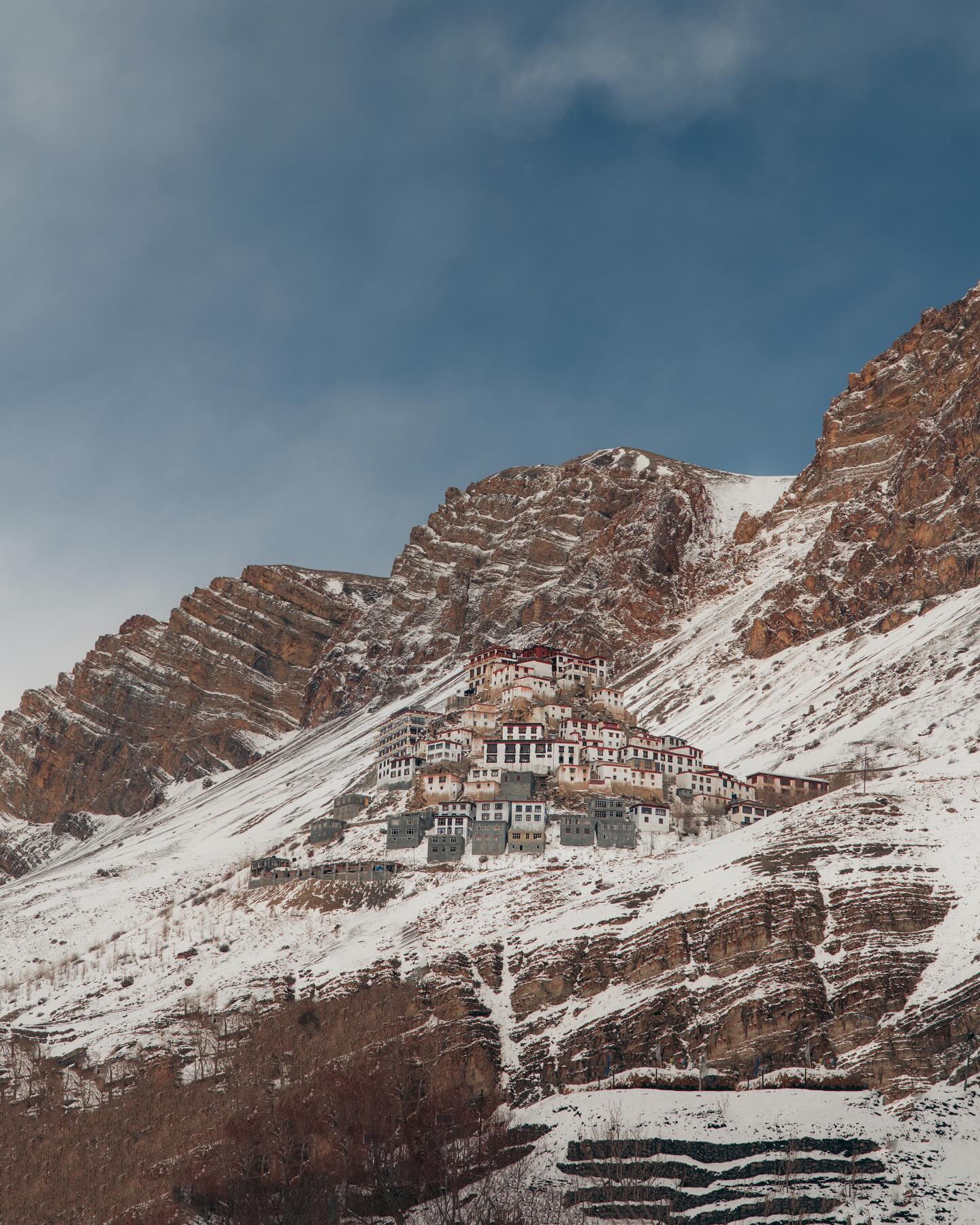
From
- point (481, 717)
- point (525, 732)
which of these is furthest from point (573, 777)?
point (481, 717)

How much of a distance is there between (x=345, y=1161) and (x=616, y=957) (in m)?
27.7

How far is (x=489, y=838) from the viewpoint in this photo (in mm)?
128000

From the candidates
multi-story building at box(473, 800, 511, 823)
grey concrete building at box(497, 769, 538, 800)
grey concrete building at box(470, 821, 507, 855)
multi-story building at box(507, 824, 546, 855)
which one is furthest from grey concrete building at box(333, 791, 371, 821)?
multi-story building at box(507, 824, 546, 855)

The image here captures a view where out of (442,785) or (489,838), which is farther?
(442,785)

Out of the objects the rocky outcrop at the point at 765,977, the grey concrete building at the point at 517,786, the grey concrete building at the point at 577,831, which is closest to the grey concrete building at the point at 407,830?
the grey concrete building at the point at 517,786

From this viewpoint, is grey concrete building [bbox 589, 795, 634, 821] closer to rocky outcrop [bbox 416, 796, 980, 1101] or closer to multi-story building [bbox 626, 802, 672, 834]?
multi-story building [bbox 626, 802, 672, 834]

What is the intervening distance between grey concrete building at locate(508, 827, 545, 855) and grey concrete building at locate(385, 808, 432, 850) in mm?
9309

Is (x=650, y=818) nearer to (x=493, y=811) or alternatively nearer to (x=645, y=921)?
Result: (x=493, y=811)

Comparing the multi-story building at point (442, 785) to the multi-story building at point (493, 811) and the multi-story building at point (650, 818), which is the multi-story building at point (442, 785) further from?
the multi-story building at point (650, 818)

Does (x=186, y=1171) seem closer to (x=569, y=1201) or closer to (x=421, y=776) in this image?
(x=569, y=1201)

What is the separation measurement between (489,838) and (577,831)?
8.34 m

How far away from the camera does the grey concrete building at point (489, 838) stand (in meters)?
127

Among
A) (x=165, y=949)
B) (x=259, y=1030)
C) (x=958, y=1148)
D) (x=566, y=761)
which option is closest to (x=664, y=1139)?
A: (x=958, y=1148)

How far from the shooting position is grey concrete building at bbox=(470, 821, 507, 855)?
127312 millimetres
